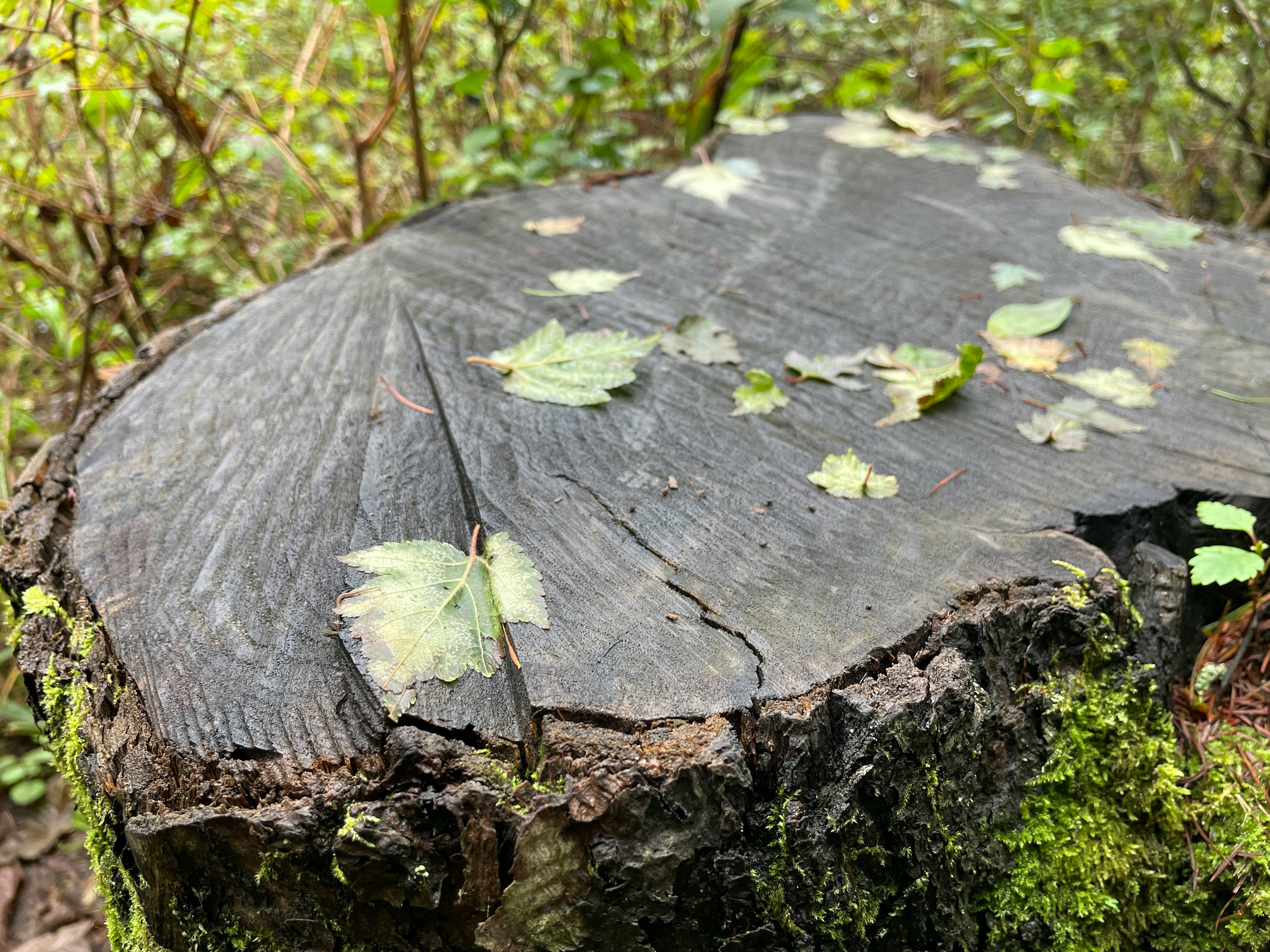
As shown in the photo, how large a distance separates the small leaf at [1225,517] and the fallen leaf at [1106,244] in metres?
0.93

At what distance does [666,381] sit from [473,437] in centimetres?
39

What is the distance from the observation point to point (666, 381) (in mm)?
1434

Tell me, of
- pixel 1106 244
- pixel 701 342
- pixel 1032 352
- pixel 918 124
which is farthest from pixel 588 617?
pixel 918 124

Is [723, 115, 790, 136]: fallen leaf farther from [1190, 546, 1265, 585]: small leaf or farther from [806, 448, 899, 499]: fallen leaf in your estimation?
[1190, 546, 1265, 585]: small leaf

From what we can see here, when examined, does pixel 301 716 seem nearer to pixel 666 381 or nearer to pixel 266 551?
pixel 266 551

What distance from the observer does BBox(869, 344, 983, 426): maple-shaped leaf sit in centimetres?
138

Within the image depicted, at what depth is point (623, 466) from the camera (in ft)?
4.01

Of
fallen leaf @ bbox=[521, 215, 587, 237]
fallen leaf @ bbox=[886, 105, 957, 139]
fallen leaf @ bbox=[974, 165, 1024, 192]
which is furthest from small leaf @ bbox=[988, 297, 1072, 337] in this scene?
fallen leaf @ bbox=[886, 105, 957, 139]

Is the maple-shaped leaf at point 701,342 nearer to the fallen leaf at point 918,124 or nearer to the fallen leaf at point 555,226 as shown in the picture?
the fallen leaf at point 555,226

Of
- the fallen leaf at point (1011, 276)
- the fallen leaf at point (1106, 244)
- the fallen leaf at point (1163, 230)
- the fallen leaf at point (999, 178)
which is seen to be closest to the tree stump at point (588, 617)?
the fallen leaf at point (1011, 276)

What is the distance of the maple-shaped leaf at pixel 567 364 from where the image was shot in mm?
1356

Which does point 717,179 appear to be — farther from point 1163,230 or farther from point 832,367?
point 1163,230

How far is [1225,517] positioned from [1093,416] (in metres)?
0.28

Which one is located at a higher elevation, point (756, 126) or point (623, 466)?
point (756, 126)
